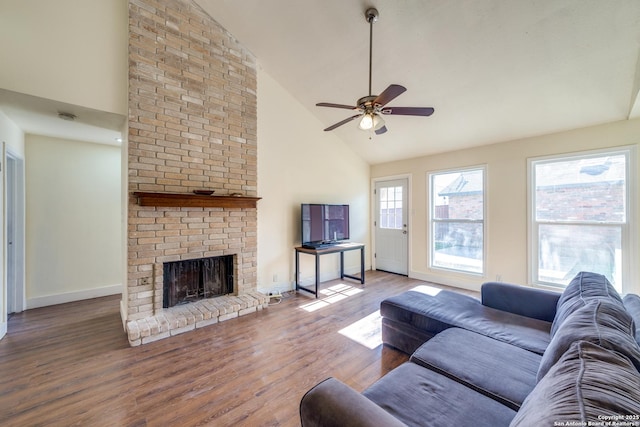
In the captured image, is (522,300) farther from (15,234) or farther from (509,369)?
(15,234)

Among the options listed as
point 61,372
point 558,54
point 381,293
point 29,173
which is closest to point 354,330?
point 381,293

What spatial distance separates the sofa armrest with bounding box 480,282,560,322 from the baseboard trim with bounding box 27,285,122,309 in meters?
5.13

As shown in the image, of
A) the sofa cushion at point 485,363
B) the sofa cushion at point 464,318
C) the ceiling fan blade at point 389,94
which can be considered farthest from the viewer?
the ceiling fan blade at point 389,94

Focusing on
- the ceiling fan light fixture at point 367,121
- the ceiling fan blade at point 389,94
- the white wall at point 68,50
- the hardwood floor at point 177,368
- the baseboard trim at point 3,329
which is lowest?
the hardwood floor at point 177,368

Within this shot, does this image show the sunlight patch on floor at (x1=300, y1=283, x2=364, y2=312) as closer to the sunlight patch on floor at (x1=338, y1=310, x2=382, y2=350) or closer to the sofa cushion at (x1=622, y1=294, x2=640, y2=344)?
the sunlight patch on floor at (x1=338, y1=310, x2=382, y2=350)

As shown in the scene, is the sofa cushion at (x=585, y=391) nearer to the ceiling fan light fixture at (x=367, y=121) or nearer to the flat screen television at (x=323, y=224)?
the ceiling fan light fixture at (x=367, y=121)

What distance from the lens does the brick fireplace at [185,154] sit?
2857 millimetres

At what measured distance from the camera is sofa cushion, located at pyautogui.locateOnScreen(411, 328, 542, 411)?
1.33 m

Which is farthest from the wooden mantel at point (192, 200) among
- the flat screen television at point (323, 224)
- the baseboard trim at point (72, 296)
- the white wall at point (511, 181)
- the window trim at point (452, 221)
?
the white wall at point (511, 181)

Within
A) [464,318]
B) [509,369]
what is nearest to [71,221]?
[464,318]

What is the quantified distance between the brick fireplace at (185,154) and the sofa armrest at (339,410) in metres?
2.31

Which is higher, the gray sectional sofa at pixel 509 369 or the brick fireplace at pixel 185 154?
the brick fireplace at pixel 185 154

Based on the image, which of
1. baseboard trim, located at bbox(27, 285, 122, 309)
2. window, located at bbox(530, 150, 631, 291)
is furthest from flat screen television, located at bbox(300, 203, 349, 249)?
baseboard trim, located at bbox(27, 285, 122, 309)

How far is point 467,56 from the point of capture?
9.21ft
